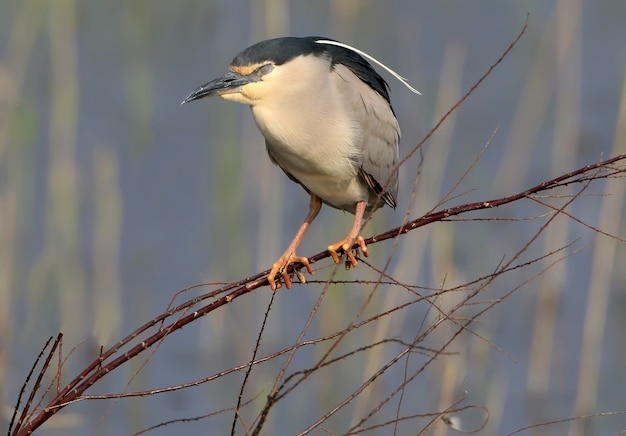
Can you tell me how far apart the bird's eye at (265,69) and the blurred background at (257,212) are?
40.4 inches

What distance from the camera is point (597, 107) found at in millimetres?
5484

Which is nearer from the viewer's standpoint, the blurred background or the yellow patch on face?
the yellow patch on face

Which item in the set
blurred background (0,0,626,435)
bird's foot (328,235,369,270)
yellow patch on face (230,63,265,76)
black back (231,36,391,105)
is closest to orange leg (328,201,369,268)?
bird's foot (328,235,369,270)

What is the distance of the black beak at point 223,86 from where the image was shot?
2.50m

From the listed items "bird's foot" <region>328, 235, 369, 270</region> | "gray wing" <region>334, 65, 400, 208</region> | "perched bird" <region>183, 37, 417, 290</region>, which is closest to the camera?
"bird's foot" <region>328, 235, 369, 270</region>

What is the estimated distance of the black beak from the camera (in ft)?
8.21

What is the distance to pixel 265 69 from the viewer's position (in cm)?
260

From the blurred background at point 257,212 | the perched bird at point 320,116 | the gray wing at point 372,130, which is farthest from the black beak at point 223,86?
the blurred background at point 257,212

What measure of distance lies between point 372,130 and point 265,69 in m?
0.42

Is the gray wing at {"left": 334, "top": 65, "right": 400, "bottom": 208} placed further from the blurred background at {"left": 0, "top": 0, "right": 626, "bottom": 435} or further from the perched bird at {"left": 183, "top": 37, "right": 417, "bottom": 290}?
the blurred background at {"left": 0, "top": 0, "right": 626, "bottom": 435}

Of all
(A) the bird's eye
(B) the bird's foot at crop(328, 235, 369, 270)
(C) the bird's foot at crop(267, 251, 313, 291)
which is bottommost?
(C) the bird's foot at crop(267, 251, 313, 291)

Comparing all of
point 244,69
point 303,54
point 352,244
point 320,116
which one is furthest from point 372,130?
point 352,244

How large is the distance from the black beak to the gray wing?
1.13ft

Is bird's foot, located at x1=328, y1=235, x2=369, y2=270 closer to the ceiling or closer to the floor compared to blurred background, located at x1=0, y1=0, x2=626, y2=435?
closer to the floor
